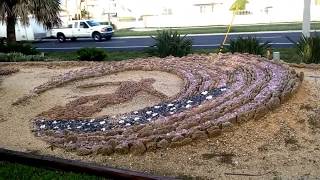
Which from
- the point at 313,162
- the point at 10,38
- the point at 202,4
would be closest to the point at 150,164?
the point at 313,162

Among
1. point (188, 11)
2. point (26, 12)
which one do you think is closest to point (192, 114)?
point (26, 12)

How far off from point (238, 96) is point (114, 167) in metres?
2.42

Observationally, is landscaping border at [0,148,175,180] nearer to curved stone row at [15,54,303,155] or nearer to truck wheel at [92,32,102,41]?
curved stone row at [15,54,303,155]

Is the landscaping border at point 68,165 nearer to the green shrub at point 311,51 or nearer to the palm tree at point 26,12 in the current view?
the green shrub at point 311,51

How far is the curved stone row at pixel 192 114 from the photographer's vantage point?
243 inches

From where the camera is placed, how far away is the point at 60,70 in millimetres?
12516

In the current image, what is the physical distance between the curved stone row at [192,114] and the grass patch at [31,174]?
74 cm

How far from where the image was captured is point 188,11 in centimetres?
5447

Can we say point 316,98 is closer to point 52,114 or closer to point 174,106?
point 174,106

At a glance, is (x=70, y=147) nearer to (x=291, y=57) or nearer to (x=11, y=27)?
(x=291, y=57)

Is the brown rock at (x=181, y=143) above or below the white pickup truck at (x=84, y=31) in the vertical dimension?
below

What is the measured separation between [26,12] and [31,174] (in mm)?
17957

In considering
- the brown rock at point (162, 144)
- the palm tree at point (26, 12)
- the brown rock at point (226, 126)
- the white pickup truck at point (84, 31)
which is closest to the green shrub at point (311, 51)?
the brown rock at point (226, 126)

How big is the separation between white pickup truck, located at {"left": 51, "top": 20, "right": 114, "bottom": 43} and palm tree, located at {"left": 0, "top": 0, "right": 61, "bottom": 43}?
10.8 m
